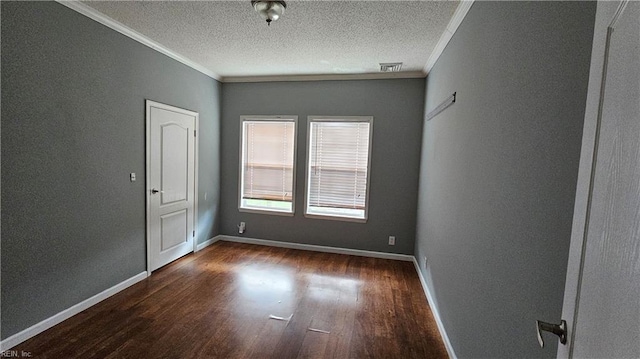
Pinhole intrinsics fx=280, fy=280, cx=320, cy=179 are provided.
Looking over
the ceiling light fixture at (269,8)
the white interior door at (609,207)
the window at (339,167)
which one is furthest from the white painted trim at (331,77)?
the white interior door at (609,207)

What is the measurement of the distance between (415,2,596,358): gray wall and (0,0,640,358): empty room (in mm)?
12

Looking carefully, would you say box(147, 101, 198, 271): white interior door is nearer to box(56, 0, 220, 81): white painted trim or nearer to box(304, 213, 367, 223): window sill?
box(56, 0, 220, 81): white painted trim

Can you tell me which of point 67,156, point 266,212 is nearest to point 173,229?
point 266,212

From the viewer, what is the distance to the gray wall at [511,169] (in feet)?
3.11

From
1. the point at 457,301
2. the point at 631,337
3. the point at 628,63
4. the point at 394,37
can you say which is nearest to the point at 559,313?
the point at 631,337

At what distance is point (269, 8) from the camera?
222cm

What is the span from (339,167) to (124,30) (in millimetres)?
2959

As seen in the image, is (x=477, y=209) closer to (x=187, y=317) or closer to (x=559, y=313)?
(x=559, y=313)

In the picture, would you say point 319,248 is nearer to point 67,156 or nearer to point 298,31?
point 298,31

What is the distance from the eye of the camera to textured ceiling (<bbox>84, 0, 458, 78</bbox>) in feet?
7.50

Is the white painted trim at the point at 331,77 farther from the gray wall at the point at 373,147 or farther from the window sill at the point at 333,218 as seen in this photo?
the window sill at the point at 333,218

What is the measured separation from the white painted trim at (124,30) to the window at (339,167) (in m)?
1.83

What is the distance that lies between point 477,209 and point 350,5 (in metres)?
1.79

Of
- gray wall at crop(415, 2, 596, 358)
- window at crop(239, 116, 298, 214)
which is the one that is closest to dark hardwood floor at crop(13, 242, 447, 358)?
gray wall at crop(415, 2, 596, 358)
